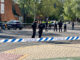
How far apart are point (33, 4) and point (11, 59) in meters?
47.7

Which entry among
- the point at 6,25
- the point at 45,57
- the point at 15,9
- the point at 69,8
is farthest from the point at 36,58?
the point at 15,9

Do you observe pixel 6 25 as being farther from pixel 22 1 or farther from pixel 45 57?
pixel 45 57

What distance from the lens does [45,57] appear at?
10.7 m

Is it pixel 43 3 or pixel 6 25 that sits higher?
pixel 43 3

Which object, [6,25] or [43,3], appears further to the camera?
[43,3]

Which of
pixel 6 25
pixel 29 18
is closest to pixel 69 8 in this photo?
pixel 29 18

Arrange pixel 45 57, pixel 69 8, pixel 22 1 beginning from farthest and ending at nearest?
pixel 69 8 < pixel 22 1 < pixel 45 57

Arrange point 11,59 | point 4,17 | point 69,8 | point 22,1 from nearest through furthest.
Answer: point 11,59 → point 4,17 → point 22,1 → point 69,8

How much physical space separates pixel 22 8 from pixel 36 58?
155ft

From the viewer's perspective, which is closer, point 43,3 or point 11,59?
point 11,59

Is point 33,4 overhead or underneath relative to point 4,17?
overhead

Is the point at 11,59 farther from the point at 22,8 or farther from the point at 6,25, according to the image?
the point at 22,8

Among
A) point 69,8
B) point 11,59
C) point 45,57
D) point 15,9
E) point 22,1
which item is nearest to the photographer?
point 11,59

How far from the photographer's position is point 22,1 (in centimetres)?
5562
